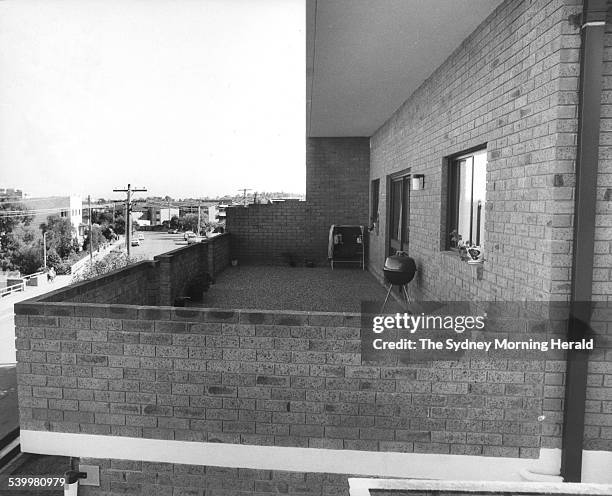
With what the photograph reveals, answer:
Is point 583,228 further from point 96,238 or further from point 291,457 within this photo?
point 96,238

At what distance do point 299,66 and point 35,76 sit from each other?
9.23 metres

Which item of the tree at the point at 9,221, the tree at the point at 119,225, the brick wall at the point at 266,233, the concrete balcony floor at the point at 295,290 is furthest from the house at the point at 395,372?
the tree at the point at 119,225

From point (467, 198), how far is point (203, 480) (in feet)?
11.6

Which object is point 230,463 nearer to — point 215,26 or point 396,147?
point 215,26

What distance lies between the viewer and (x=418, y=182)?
21.0ft

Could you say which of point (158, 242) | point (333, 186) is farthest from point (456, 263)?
point (158, 242)

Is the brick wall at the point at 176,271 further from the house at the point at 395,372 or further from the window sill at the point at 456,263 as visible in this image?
the window sill at the point at 456,263

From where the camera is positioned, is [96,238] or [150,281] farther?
[96,238]

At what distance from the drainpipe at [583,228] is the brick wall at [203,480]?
139 centimetres

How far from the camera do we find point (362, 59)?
5566 millimetres

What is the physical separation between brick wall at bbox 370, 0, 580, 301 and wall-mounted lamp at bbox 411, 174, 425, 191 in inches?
16.4

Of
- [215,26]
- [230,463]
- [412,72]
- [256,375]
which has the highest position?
[215,26]

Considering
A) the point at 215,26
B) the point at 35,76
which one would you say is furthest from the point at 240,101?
the point at 35,76

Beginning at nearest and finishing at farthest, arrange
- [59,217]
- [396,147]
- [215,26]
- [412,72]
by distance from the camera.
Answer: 1. [215,26]
2. [412,72]
3. [396,147]
4. [59,217]
